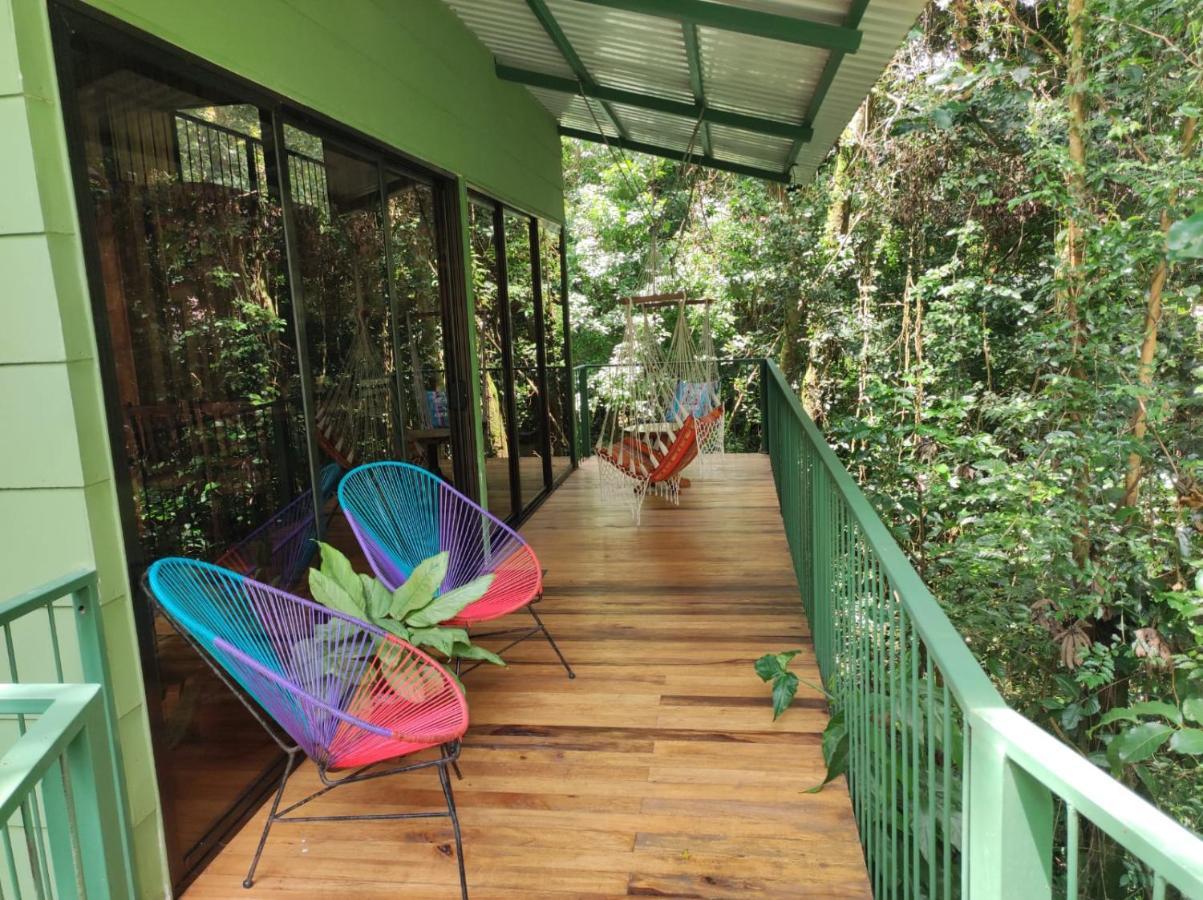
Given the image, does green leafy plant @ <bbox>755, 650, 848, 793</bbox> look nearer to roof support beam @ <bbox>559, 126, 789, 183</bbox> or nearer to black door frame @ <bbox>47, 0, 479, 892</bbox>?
black door frame @ <bbox>47, 0, 479, 892</bbox>

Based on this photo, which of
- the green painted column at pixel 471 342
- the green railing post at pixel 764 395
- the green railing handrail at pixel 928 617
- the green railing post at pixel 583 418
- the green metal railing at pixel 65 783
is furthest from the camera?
the green railing post at pixel 583 418

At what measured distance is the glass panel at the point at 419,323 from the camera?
361 centimetres

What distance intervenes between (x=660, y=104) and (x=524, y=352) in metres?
1.77

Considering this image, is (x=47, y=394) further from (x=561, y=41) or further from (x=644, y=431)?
(x=644, y=431)

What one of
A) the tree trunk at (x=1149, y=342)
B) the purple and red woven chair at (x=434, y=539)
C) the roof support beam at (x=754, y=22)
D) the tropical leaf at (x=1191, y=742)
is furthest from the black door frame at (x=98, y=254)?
the tree trunk at (x=1149, y=342)

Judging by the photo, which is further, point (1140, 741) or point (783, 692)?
point (1140, 741)

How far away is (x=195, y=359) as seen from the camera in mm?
2195

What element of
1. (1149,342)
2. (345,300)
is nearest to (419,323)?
(345,300)

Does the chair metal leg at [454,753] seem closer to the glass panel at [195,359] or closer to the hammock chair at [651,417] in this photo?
the glass panel at [195,359]

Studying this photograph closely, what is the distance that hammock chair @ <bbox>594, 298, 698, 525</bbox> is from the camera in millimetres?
5234

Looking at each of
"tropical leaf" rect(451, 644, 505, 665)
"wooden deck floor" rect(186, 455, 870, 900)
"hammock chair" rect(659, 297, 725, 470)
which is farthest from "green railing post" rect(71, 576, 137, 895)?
"hammock chair" rect(659, 297, 725, 470)

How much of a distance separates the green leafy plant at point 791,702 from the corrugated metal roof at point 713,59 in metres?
2.10

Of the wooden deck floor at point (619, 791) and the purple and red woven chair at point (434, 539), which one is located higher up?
the purple and red woven chair at point (434, 539)

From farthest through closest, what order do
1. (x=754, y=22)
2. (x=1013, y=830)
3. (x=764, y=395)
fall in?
(x=764, y=395) < (x=754, y=22) < (x=1013, y=830)
